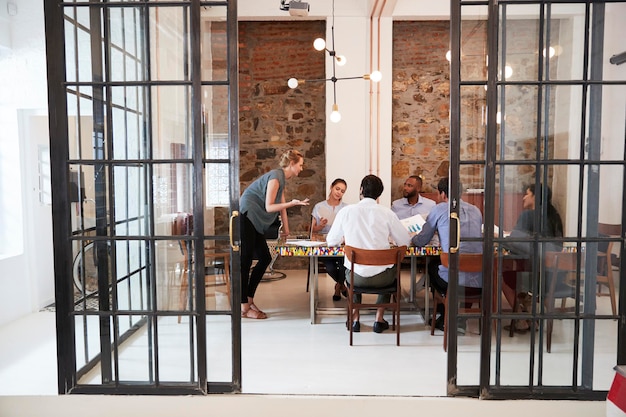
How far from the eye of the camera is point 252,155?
314 inches

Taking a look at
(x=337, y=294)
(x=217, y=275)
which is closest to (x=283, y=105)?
(x=337, y=294)

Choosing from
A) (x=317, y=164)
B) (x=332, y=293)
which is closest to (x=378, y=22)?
(x=317, y=164)

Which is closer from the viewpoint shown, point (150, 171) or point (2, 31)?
point (150, 171)

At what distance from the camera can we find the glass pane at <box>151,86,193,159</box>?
10.9 feet

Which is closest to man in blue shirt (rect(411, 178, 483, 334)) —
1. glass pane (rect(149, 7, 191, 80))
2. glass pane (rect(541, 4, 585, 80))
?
glass pane (rect(541, 4, 585, 80))

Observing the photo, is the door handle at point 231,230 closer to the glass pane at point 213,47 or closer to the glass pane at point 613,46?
the glass pane at point 213,47

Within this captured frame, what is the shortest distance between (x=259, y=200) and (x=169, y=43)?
217 cm

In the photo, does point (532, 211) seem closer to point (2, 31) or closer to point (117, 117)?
point (117, 117)

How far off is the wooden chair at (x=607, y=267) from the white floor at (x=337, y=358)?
77 mm

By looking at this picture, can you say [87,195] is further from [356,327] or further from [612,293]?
[612,293]

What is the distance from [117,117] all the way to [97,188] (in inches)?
18.1

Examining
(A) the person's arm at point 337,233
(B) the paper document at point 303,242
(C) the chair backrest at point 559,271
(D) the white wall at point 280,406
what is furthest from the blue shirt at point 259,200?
(C) the chair backrest at point 559,271

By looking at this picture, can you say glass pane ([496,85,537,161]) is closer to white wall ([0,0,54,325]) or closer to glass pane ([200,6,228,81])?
glass pane ([200,6,228,81])

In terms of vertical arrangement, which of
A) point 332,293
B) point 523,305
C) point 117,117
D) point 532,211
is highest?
point 117,117
